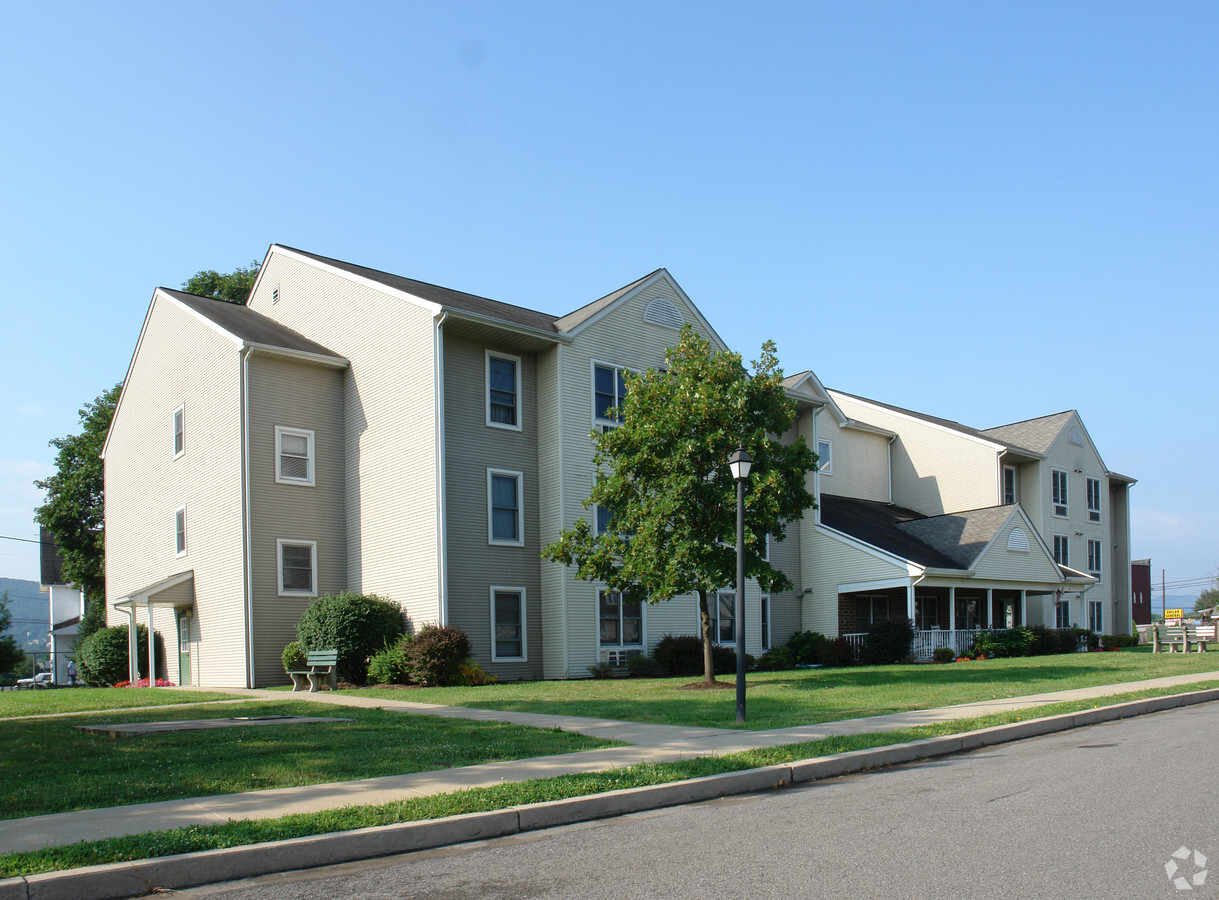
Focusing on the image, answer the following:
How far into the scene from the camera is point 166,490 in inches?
1112

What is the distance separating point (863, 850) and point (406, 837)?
2986mm

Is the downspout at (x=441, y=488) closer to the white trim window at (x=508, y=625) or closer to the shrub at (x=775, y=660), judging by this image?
the white trim window at (x=508, y=625)

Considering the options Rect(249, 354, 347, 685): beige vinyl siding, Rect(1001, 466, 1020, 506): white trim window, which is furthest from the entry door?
Rect(1001, 466, 1020, 506): white trim window

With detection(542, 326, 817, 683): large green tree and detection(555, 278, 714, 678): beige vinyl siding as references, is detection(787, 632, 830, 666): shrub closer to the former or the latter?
detection(555, 278, 714, 678): beige vinyl siding

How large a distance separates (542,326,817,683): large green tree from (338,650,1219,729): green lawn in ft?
7.33

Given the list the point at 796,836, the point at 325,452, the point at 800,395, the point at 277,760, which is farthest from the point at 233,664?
the point at 796,836

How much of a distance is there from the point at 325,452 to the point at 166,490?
241 inches

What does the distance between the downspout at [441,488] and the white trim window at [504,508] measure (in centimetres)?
146

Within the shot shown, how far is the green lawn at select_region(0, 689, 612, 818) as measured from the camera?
8.11 metres

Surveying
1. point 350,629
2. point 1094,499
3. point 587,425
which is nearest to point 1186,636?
point 1094,499

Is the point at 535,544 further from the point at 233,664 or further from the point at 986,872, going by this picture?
the point at 986,872

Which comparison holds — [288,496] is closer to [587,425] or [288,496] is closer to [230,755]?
[587,425]

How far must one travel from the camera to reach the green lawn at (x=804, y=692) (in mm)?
13805

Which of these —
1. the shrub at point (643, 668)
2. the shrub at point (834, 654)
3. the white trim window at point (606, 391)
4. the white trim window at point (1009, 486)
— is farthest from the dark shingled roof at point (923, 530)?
the white trim window at point (606, 391)
